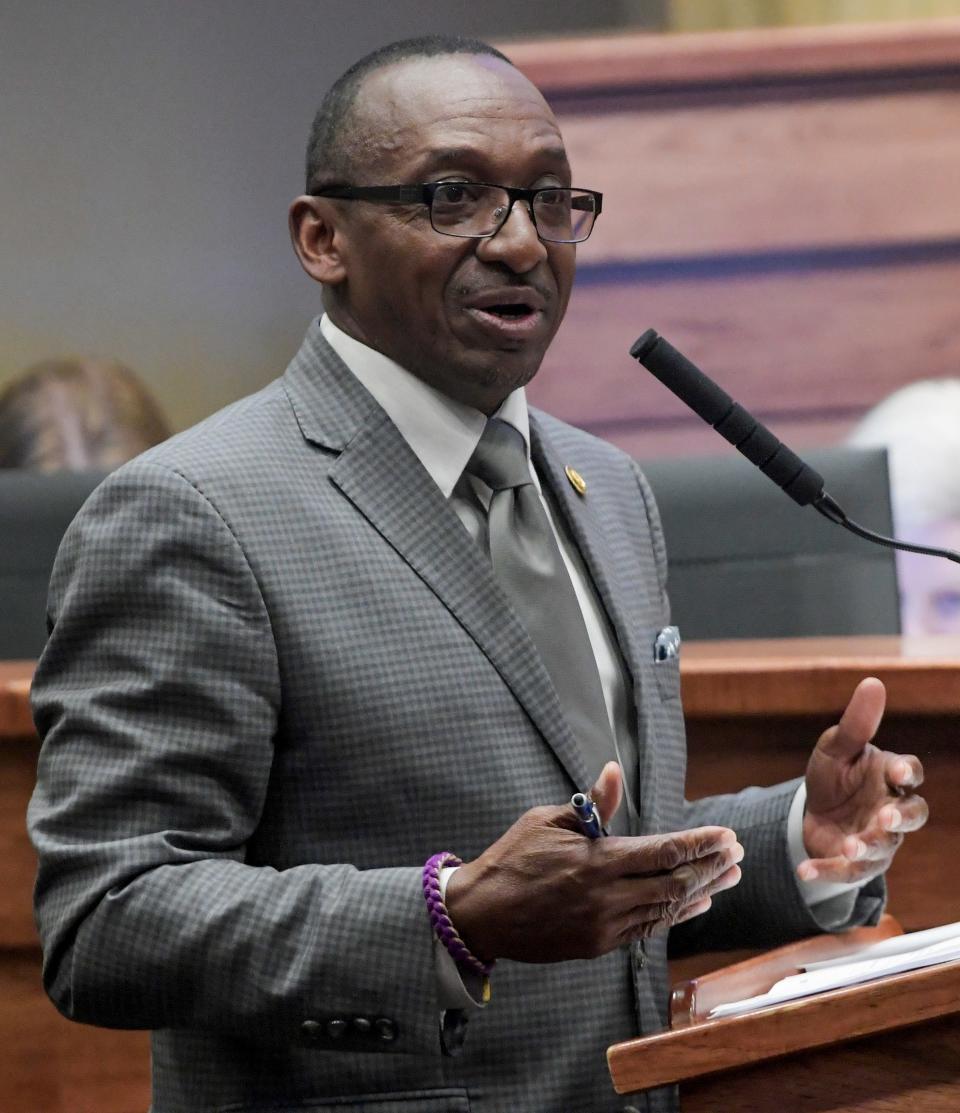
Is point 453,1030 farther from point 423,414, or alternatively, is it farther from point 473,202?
point 473,202

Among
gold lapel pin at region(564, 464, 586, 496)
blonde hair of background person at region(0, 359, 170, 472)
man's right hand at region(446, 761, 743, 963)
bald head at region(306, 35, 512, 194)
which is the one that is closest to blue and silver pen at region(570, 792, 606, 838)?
man's right hand at region(446, 761, 743, 963)

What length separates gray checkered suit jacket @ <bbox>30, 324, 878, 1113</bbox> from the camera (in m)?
1.20

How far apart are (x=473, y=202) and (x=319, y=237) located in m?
0.17

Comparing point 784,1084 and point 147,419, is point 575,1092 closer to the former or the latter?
point 784,1084

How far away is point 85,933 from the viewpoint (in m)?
1.23

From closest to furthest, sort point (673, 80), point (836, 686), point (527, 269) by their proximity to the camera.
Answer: point (527, 269) < point (836, 686) < point (673, 80)

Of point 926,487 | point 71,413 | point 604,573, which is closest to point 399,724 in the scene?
point 604,573

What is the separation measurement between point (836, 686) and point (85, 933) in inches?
35.6

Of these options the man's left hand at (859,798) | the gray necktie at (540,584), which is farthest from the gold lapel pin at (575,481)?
the man's left hand at (859,798)

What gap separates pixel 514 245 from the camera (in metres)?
1.44

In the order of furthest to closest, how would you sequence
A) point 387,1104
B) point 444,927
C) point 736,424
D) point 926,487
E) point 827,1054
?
1. point 926,487
2. point 736,424
3. point 387,1104
4. point 444,927
5. point 827,1054

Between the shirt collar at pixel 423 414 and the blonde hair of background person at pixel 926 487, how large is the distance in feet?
7.22

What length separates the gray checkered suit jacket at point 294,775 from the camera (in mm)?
1200

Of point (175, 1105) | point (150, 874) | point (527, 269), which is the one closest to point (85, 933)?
point (150, 874)
